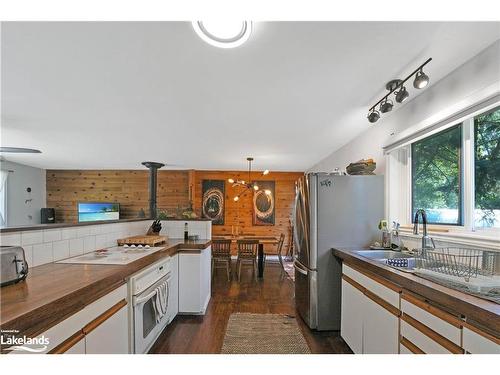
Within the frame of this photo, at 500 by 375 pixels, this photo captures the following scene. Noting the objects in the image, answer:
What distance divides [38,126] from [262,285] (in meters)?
3.89

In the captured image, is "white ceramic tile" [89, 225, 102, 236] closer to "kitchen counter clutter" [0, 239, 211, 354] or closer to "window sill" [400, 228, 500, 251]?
"kitchen counter clutter" [0, 239, 211, 354]

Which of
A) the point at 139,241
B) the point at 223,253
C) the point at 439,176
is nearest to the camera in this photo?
the point at 439,176

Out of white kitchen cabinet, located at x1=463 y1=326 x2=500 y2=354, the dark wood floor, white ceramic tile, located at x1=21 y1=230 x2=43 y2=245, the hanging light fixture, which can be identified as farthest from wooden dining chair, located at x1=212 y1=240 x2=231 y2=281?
white kitchen cabinet, located at x1=463 y1=326 x2=500 y2=354

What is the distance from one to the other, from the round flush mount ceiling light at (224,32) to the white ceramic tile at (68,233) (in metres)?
1.63

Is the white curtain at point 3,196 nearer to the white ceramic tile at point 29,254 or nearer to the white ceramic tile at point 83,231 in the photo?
the white ceramic tile at point 83,231

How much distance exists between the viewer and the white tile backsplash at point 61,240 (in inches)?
58.3

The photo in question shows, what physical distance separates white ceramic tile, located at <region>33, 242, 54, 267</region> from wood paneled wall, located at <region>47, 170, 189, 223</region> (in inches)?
205

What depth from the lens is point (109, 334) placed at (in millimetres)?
1359

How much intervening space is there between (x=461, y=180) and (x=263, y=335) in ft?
7.10

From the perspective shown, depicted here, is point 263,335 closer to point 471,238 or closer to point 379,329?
point 379,329

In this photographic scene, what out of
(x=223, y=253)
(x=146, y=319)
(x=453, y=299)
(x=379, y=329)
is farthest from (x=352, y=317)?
(x=223, y=253)

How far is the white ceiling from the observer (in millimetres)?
1460
